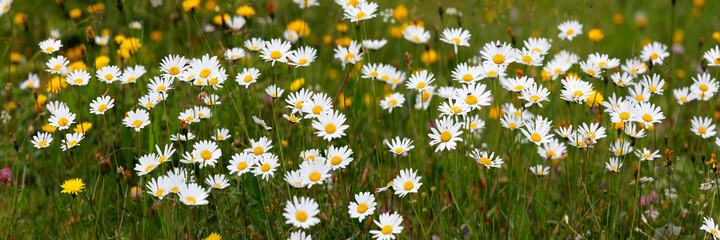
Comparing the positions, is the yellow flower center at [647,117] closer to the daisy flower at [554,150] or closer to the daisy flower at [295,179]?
the daisy flower at [554,150]

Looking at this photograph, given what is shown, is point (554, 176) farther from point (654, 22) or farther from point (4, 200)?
point (654, 22)

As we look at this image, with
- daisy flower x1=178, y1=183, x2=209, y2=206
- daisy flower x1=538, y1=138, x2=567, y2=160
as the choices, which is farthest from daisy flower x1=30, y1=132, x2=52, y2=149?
daisy flower x1=538, y1=138, x2=567, y2=160

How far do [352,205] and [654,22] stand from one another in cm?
425

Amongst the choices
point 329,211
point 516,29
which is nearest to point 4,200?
point 329,211

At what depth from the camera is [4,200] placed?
222cm

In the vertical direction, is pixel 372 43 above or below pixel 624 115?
above

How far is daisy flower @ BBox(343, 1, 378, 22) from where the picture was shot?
206cm

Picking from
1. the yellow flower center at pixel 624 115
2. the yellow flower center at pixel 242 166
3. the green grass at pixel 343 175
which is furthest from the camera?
the green grass at pixel 343 175

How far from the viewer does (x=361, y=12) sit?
207cm

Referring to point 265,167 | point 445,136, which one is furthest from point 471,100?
point 265,167

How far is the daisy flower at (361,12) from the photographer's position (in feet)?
6.77

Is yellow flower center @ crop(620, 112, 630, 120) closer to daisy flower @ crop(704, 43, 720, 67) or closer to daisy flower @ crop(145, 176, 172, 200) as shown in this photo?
daisy flower @ crop(704, 43, 720, 67)

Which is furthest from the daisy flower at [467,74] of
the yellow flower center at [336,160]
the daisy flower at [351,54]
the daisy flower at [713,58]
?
the daisy flower at [713,58]

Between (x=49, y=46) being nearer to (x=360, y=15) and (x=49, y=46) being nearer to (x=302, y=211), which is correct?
(x=360, y=15)
